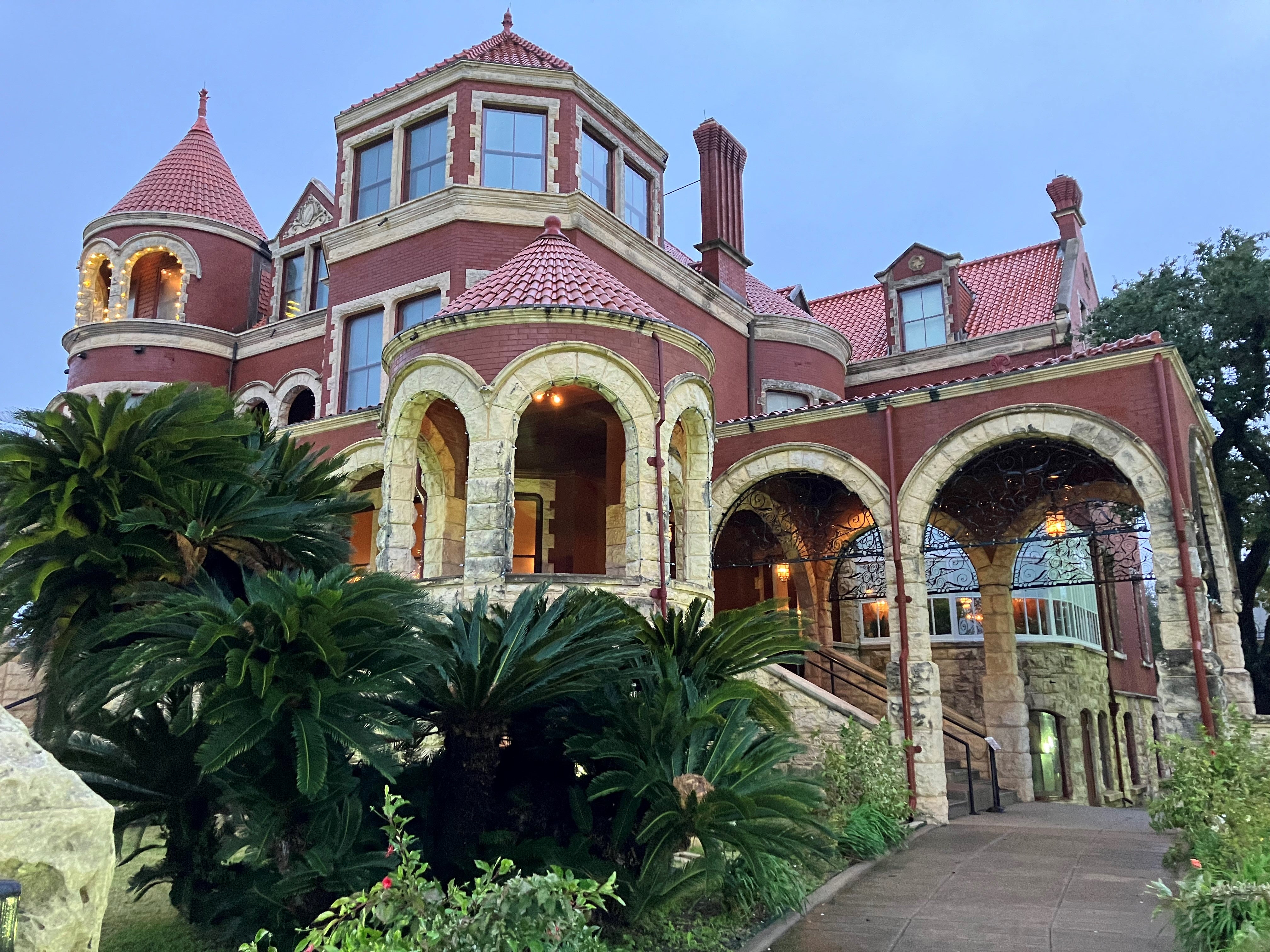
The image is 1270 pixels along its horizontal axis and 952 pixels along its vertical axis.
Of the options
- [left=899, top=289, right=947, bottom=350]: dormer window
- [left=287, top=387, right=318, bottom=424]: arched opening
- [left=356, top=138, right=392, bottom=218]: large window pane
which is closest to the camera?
[left=356, top=138, right=392, bottom=218]: large window pane

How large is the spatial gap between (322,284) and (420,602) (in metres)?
17.4

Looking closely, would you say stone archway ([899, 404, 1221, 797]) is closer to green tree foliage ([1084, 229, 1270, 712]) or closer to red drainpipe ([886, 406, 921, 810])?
red drainpipe ([886, 406, 921, 810])

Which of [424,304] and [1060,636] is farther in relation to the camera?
[1060,636]

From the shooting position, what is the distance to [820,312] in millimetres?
26734

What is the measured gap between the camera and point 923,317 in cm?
2273

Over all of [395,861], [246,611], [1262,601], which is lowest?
[395,861]

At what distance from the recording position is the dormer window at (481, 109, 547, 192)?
16672mm

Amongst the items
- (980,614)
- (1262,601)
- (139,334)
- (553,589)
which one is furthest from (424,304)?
(1262,601)

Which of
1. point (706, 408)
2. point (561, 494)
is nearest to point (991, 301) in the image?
point (561, 494)

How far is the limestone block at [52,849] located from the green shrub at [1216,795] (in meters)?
7.92

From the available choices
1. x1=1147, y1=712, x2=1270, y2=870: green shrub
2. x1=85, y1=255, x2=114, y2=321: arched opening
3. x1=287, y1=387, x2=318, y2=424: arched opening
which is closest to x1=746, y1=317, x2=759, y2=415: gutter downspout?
x1=287, y1=387, x2=318, y2=424: arched opening

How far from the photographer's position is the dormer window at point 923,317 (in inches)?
883

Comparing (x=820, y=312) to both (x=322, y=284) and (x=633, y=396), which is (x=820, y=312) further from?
(x=633, y=396)

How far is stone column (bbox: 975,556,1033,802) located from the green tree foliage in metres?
5.40
